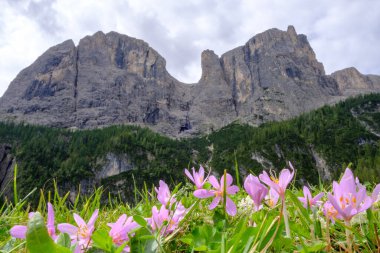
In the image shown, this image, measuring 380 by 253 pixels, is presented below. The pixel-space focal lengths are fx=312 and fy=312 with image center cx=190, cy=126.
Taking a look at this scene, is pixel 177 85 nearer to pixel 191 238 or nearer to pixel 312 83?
pixel 312 83

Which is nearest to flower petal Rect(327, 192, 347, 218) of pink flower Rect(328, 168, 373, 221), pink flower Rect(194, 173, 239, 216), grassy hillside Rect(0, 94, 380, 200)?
pink flower Rect(328, 168, 373, 221)

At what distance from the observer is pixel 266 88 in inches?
6732

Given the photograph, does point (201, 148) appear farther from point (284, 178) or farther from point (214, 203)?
point (284, 178)

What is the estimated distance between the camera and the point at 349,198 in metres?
1.04

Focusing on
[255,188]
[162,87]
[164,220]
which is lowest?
[164,220]

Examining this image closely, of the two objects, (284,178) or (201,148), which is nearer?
(284,178)

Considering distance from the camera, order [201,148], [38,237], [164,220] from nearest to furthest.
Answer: [38,237] < [164,220] < [201,148]

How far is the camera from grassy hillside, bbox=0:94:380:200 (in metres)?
104

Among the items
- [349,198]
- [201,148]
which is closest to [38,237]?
[349,198]

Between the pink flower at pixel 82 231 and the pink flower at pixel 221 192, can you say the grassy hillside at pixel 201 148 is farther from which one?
the pink flower at pixel 82 231

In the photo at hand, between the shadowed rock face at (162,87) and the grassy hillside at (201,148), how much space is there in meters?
30.8

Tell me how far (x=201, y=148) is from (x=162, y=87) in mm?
61018

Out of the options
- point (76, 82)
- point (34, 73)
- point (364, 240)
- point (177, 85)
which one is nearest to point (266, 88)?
point (177, 85)

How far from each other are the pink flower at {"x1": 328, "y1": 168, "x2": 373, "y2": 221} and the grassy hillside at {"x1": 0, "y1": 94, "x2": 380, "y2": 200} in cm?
9932
